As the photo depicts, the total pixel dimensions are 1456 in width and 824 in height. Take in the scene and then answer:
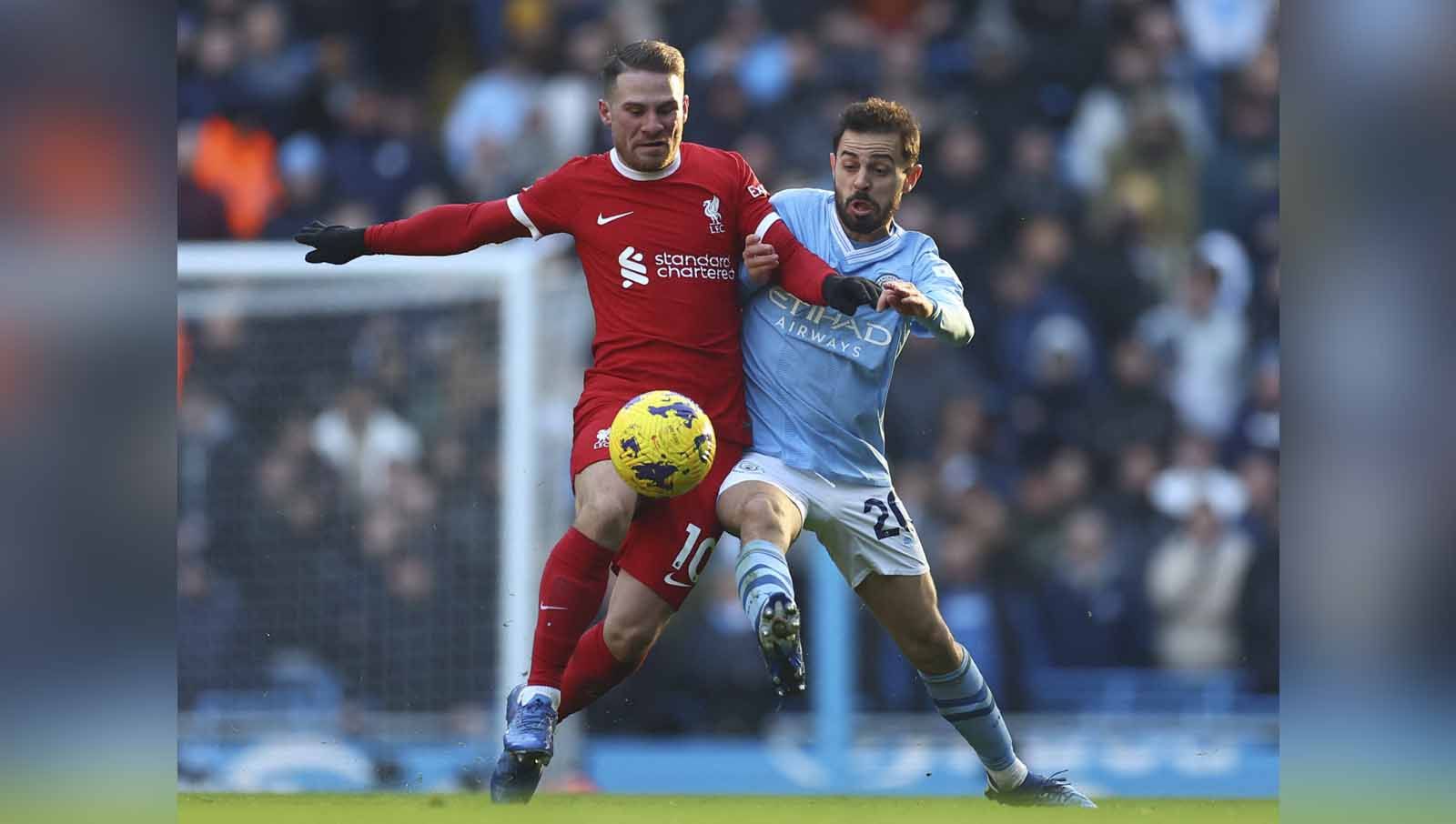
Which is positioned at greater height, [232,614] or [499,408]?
[499,408]

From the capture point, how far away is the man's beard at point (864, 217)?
20.2 feet

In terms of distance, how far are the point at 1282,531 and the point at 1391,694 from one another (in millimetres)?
271

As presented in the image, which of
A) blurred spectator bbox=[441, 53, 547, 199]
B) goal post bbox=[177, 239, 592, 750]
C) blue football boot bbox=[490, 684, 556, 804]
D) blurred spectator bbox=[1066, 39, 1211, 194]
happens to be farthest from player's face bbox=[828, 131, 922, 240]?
blurred spectator bbox=[1066, 39, 1211, 194]

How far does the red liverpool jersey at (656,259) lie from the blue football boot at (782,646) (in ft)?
3.11

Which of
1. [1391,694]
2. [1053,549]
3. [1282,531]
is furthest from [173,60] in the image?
[1053,549]

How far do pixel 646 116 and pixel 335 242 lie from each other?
1.08 meters

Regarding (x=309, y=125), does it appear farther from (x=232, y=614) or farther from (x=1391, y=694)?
(x=1391, y=694)

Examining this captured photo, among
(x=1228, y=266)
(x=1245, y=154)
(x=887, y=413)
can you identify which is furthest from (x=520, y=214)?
(x=1245, y=154)

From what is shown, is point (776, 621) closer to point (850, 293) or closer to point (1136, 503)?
point (850, 293)

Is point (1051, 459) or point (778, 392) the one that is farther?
point (1051, 459)

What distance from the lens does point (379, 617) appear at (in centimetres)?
957

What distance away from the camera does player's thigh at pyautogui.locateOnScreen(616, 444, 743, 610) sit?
600cm

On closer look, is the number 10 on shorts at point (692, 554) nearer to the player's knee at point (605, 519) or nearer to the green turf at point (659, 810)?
the player's knee at point (605, 519)

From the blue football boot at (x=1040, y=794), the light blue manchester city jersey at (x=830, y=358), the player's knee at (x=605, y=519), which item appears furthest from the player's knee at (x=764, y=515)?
the blue football boot at (x=1040, y=794)
